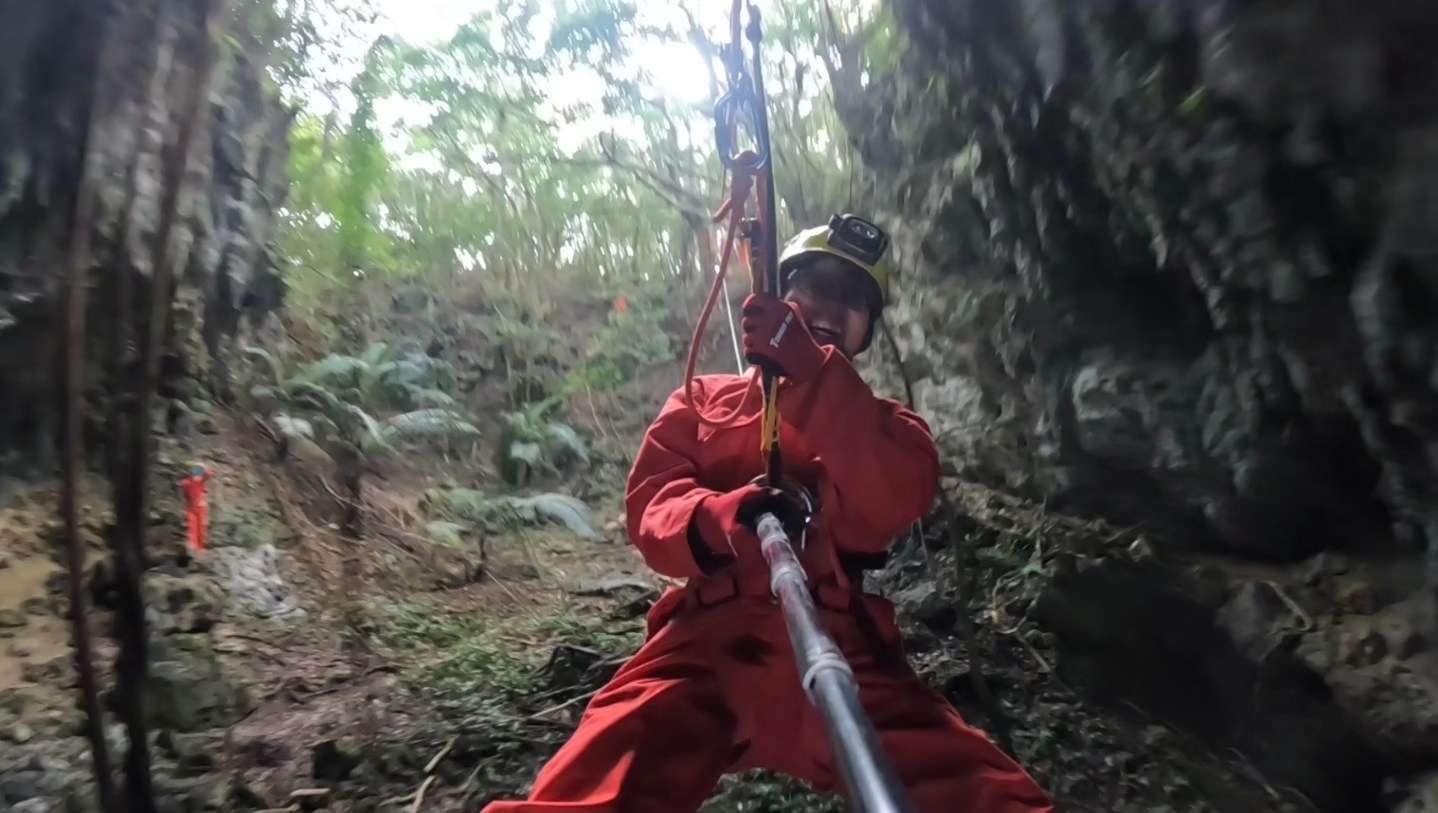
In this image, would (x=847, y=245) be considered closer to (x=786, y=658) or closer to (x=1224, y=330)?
(x=1224, y=330)

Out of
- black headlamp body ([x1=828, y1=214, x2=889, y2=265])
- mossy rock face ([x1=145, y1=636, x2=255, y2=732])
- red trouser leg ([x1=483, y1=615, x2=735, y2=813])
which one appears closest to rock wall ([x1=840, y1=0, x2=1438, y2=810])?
black headlamp body ([x1=828, y1=214, x2=889, y2=265])

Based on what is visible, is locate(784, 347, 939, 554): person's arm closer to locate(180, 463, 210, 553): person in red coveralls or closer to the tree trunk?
the tree trunk

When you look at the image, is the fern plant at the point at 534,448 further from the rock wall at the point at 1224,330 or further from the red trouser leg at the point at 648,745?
the red trouser leg at the point at 648,745

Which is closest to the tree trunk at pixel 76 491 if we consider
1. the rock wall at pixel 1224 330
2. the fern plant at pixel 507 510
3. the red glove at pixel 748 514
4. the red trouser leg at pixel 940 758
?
the red glove at pixel 748 514

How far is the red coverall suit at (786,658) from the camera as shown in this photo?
2.14 metres

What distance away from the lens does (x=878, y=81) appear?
171 inches

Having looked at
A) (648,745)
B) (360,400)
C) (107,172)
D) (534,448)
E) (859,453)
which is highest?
(360,400)

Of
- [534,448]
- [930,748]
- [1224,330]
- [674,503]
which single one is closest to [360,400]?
[534,448]

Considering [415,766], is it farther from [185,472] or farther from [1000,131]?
[1000,131]

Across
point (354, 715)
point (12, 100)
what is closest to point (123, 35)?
point (12, 100)

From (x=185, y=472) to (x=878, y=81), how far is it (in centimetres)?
366

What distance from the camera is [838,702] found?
1389 mm

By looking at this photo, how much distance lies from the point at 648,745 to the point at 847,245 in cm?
141

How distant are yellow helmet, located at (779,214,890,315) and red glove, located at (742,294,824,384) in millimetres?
515
